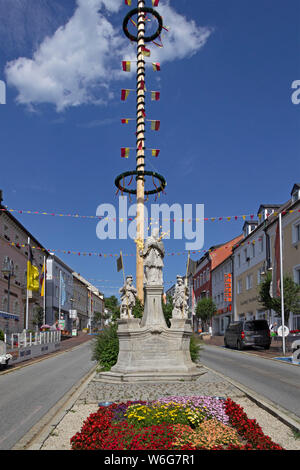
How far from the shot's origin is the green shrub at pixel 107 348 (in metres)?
13.8

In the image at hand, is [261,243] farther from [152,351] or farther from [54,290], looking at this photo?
[54,290]

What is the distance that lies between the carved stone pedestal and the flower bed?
5.63 m

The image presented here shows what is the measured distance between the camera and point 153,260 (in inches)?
539

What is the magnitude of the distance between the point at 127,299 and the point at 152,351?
6.83ft

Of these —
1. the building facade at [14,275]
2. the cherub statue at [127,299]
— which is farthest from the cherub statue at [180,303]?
the building facade at [14,275]

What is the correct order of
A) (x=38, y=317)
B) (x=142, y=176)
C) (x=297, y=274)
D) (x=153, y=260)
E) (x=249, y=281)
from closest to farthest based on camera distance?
(x=153, y=260)
(x=142, y=176)
(x=297, y=274)
(x=249, y=281)
(x=38, y=317)

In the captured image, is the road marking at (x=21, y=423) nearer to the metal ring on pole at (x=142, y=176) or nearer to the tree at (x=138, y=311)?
the tree at (x=138, y=311)

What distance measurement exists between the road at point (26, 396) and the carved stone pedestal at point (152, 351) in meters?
1.80

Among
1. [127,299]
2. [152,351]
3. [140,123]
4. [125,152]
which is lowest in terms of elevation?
[152,351]

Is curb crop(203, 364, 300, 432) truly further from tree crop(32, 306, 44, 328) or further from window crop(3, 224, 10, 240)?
tree crop(32, 306, 44, 328)

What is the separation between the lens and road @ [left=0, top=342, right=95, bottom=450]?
7004 mm

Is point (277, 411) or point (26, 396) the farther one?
point (26, 396)

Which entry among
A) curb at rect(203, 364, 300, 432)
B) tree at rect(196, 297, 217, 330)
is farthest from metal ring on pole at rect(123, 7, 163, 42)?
tree at rect(196, 297, 217, 330)

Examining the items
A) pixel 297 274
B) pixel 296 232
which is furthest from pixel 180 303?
pixel 296 232
